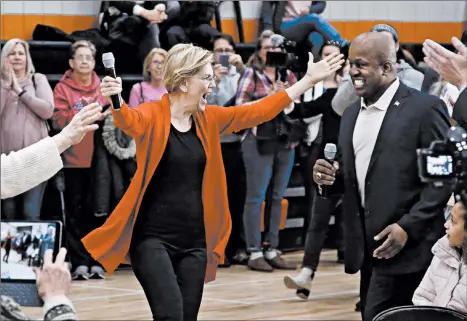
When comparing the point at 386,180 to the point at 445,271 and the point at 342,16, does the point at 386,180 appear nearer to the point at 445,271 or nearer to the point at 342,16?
the point at 445,271

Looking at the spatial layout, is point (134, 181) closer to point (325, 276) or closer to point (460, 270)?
point (460, 270)

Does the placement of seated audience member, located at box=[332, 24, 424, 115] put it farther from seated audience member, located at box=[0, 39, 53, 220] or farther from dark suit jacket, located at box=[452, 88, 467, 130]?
seated audience member, located at box=[0, 39, 53, 220]

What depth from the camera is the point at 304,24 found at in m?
11.9

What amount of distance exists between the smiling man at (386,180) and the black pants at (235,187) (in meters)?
4.92

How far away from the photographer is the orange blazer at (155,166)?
5.61 m

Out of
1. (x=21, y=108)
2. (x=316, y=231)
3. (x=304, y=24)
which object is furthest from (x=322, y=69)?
(x=304, y=24)

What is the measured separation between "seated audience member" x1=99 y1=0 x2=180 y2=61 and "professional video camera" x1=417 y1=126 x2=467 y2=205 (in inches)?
268

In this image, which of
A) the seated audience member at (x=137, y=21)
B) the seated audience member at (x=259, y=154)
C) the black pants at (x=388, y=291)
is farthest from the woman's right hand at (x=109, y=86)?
the seated audience member at (x=137, y=21)

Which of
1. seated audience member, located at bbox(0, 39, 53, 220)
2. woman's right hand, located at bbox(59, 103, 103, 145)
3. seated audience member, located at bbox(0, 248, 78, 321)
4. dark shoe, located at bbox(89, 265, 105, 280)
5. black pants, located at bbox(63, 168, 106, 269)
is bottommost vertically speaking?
dark shoe, located at bbox(89, 265, 105, 280)

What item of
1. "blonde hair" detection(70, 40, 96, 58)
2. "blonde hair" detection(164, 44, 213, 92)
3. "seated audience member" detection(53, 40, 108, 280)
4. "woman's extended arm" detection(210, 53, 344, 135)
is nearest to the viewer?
"blonde hair" detection(164, 44, 213, 92)

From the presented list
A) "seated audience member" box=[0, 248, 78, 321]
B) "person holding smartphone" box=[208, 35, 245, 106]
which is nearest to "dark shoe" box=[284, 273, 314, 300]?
"person holding smartphone" box=[208, 35, 245, 106]

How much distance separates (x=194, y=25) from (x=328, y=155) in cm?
562

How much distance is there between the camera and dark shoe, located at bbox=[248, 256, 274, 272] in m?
10.3

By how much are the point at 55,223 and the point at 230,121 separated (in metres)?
1.65
